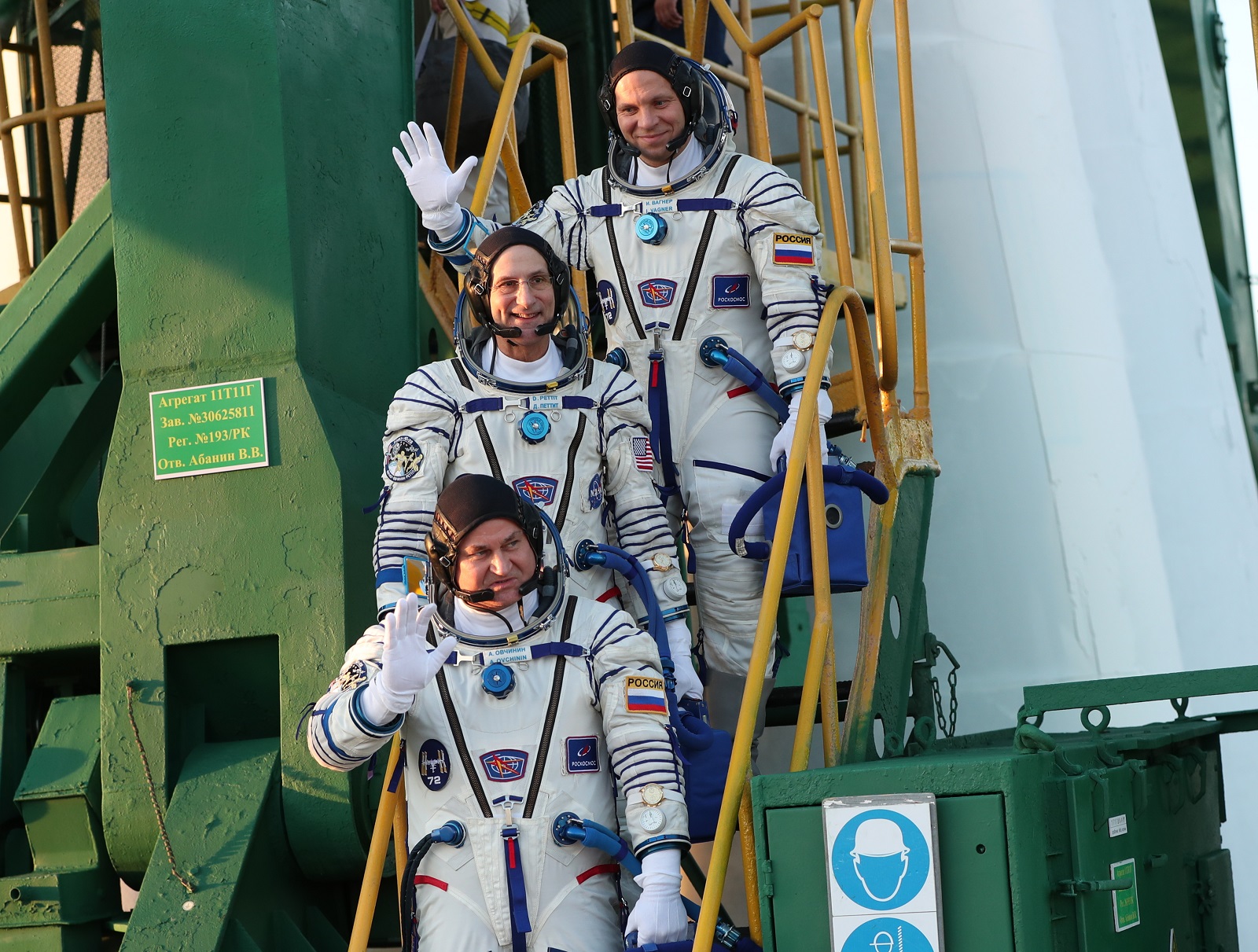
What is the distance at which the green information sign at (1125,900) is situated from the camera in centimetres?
353

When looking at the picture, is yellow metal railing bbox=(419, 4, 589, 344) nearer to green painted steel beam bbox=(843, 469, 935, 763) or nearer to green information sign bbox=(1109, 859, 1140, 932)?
green painted steel beam bbox=(843, 469, 935, 763)

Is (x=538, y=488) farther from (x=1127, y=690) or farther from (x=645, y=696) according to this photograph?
(x=1127, y=690)

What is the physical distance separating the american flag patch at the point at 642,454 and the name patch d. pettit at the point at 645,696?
0.75 meters

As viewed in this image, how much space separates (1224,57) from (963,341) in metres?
4.28

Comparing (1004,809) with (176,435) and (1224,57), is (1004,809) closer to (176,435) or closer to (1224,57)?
(176,435)

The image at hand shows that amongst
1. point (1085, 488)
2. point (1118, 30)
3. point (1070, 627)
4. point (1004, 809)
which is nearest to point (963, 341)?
point (1085, 488)

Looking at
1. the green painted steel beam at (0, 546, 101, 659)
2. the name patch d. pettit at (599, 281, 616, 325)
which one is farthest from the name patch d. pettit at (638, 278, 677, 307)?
the green painted steel beam at (0, 546, 101, 659)

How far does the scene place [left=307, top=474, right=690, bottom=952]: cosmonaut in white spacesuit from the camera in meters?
3.32

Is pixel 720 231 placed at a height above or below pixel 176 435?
above

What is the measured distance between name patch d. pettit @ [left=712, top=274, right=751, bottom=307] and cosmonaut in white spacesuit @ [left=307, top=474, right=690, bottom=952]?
1.15m

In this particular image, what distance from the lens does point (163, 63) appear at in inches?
189

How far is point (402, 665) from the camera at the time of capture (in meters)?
3.19

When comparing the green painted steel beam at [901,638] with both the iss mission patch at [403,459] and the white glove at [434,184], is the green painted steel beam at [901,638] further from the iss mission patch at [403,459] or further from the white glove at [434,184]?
the white glove at [434,184]

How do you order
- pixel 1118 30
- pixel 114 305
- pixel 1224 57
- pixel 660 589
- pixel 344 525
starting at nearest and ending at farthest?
pixel 660 589, pixel 344 525, pixel 114 305, pixel 1118 30, pixel 1224 57
